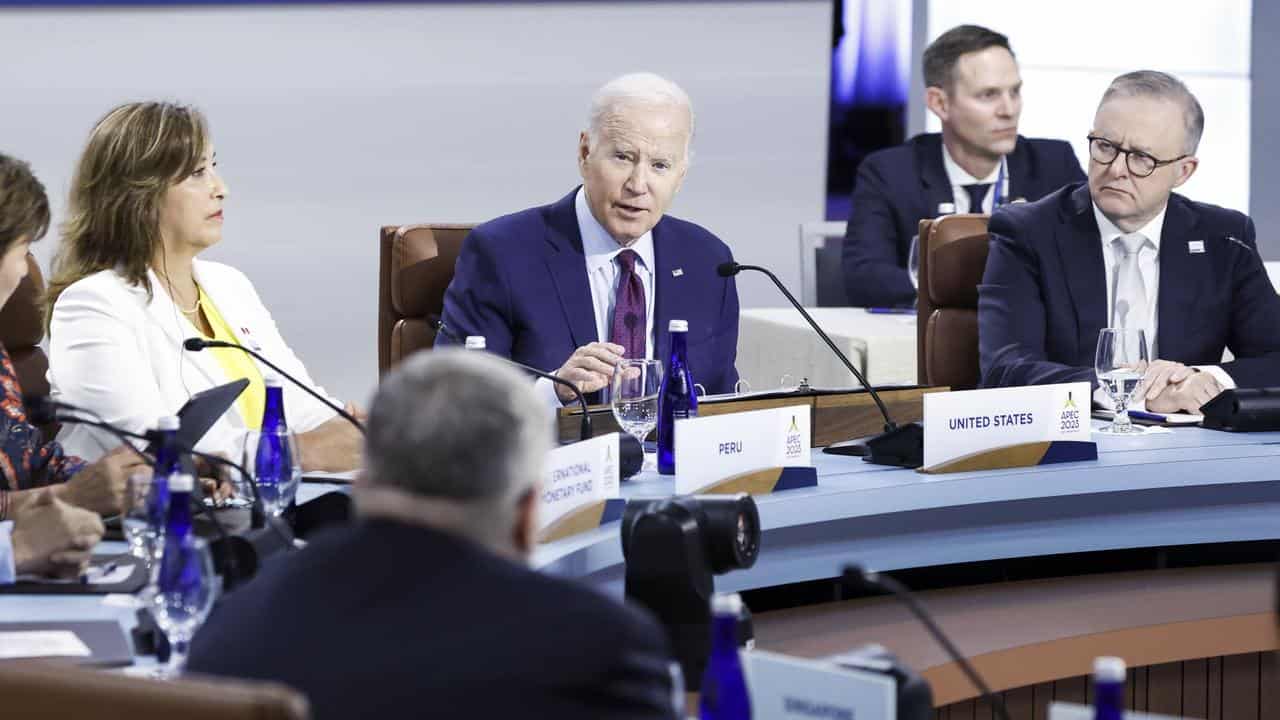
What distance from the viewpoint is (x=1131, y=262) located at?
334 centimetres

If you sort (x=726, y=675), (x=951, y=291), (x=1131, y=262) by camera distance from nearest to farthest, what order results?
(x=726, y=675) < (x=1131, y=262) < (x=951, y=291)

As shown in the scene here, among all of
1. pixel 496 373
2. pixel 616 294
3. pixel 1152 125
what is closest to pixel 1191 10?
pixel 1152 125

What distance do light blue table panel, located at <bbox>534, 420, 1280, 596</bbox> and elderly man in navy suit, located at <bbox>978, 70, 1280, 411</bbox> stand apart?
2.14 feet

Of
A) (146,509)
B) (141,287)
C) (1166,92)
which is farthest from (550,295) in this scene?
(146,509)

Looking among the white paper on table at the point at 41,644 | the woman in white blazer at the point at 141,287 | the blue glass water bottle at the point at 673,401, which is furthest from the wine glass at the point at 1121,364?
the white paper on table at the point at 41,644

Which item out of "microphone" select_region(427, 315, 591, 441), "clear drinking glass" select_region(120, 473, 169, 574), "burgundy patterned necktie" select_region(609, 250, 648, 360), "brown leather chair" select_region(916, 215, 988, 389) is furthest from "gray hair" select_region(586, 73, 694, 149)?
"clear drinking glass" select_region(120, 473, 169, 574)

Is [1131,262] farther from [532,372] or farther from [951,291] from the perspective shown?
[532,372]

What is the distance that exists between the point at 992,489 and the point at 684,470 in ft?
1.78

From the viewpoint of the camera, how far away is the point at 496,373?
1.08 metres

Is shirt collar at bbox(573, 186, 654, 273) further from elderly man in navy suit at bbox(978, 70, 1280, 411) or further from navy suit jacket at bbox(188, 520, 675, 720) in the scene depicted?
navy suit jacket at bbox(188, 520, 675, 720)

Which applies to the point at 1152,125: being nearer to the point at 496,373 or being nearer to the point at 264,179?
the point at 496,373

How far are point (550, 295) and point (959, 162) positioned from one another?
245 centimetres

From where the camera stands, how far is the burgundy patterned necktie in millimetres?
3137

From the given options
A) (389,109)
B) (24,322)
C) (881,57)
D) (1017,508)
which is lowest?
(1017,508)
